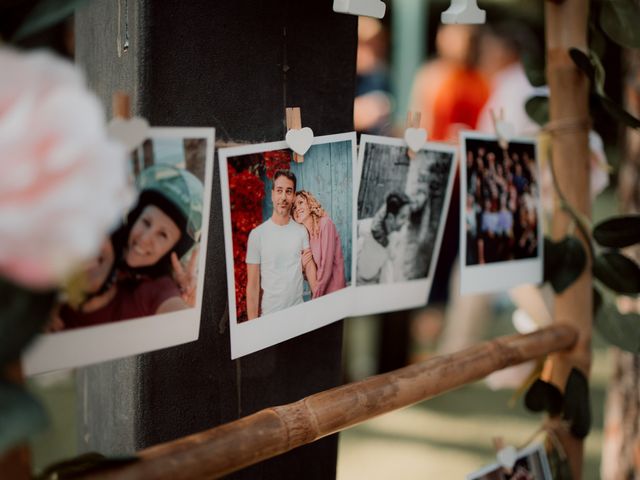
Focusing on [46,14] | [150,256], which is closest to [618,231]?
[150,256]

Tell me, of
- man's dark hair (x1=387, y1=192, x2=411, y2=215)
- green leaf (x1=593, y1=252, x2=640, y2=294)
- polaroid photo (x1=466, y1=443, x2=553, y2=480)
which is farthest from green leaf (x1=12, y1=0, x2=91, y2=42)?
green leaf (x1=593, y1=252, x2=640, y2=294)

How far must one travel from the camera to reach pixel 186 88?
2.74 feet

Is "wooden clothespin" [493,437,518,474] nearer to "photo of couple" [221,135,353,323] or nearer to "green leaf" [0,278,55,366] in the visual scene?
"photo of couple" [221,135,353,323]

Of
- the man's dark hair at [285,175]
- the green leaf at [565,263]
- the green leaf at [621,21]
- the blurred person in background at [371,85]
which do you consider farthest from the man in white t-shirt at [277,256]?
the blurred person in background at [371,85]

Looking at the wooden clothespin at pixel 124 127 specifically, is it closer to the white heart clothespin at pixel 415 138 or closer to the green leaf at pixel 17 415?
the green leaf at pixel 17 415

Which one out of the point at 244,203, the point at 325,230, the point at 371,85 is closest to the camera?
the point at 244,203

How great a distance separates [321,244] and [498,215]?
1.09 feet

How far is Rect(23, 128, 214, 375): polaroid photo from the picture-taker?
0.57 m

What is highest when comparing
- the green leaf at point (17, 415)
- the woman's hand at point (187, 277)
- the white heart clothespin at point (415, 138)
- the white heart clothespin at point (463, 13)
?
A: the white heart clothespin at point (463, 13)

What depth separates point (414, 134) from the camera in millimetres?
920

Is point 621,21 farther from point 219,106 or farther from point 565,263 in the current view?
point 219,106

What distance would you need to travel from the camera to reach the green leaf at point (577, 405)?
107 cm

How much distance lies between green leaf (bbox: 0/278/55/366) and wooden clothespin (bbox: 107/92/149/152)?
0.18 meters

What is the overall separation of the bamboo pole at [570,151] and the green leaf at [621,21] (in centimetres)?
3
